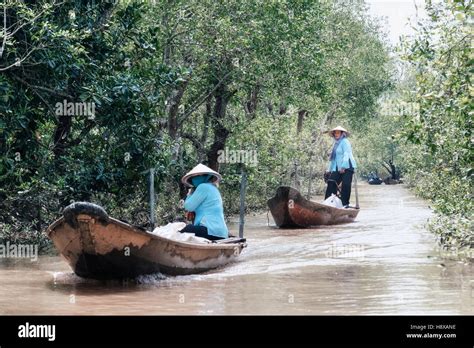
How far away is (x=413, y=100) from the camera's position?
11031 mm

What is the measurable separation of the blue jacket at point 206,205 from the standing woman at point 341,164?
7.37m

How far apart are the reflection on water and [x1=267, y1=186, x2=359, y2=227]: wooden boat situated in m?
2.86

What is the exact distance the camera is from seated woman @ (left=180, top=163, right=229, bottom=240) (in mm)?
11359

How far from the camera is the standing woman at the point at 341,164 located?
1838 cm
